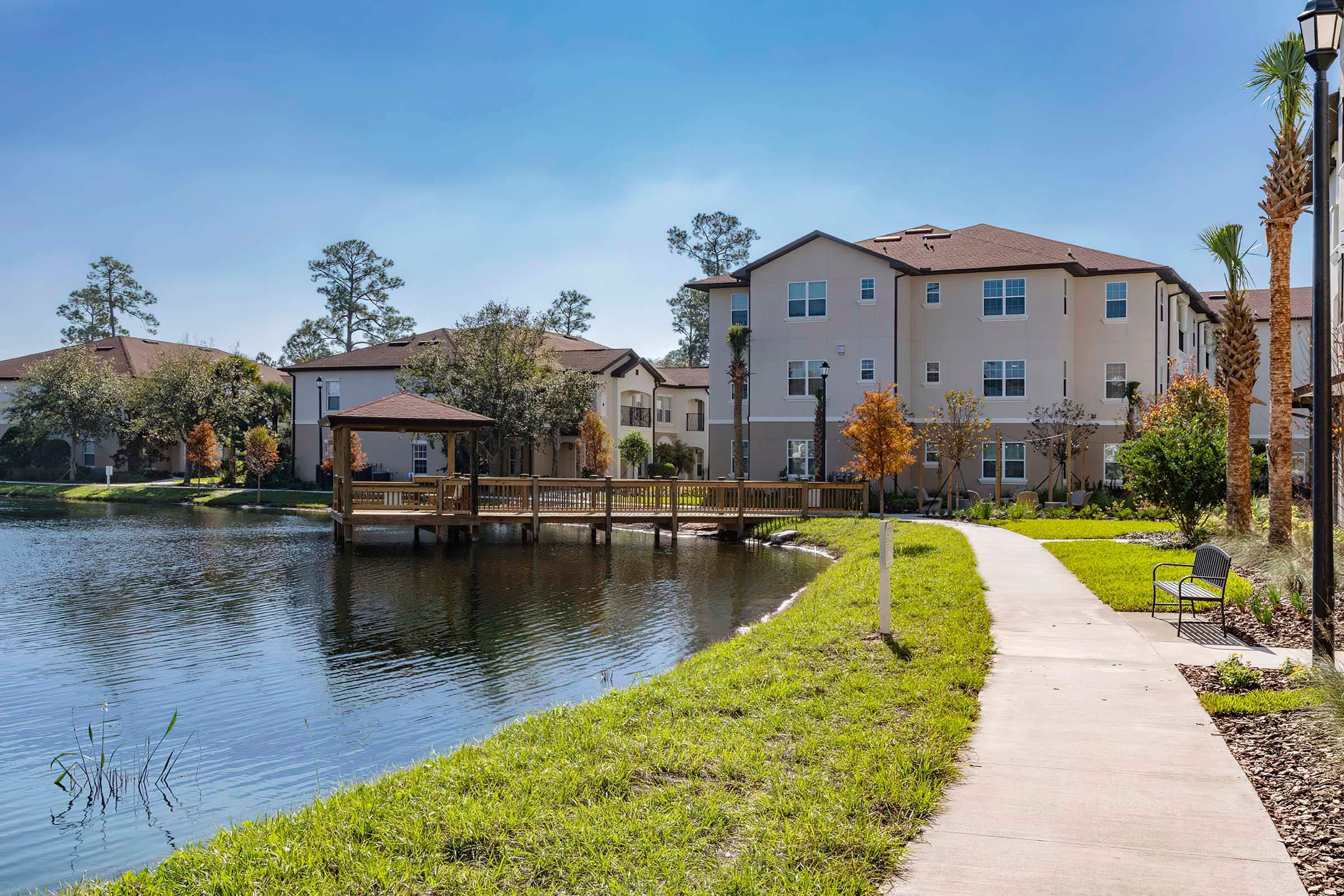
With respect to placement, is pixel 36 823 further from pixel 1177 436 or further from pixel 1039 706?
pixel 1177 436

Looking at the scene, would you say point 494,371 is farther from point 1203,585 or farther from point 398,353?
point 1203,585

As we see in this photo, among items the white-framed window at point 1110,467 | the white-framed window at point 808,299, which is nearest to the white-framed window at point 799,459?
the white-framed window at point 808,299

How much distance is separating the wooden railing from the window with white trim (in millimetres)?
8673

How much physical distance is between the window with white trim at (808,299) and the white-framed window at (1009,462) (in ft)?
26.3

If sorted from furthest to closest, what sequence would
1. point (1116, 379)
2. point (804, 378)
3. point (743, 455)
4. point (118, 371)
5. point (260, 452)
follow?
point (118, 371) < point (260, 452) < point (743, 455) < point (804, 378) < point (1116, 379)

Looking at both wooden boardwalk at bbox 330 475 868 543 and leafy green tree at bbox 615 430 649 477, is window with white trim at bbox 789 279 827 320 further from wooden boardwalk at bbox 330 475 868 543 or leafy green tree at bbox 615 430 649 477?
leafy green tree at bbox 615 430 649 477

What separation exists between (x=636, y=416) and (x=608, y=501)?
774 inches

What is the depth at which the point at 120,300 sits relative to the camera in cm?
8031

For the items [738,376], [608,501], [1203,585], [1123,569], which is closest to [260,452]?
[608,501]

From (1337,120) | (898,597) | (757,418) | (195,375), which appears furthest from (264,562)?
(195,375)

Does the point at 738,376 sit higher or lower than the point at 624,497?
higher

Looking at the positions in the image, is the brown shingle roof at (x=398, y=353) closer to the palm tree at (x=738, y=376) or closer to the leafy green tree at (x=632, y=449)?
the leafy green tree at (x=632, y=449)

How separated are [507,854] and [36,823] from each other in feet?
15.4

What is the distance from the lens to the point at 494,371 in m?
40.8
